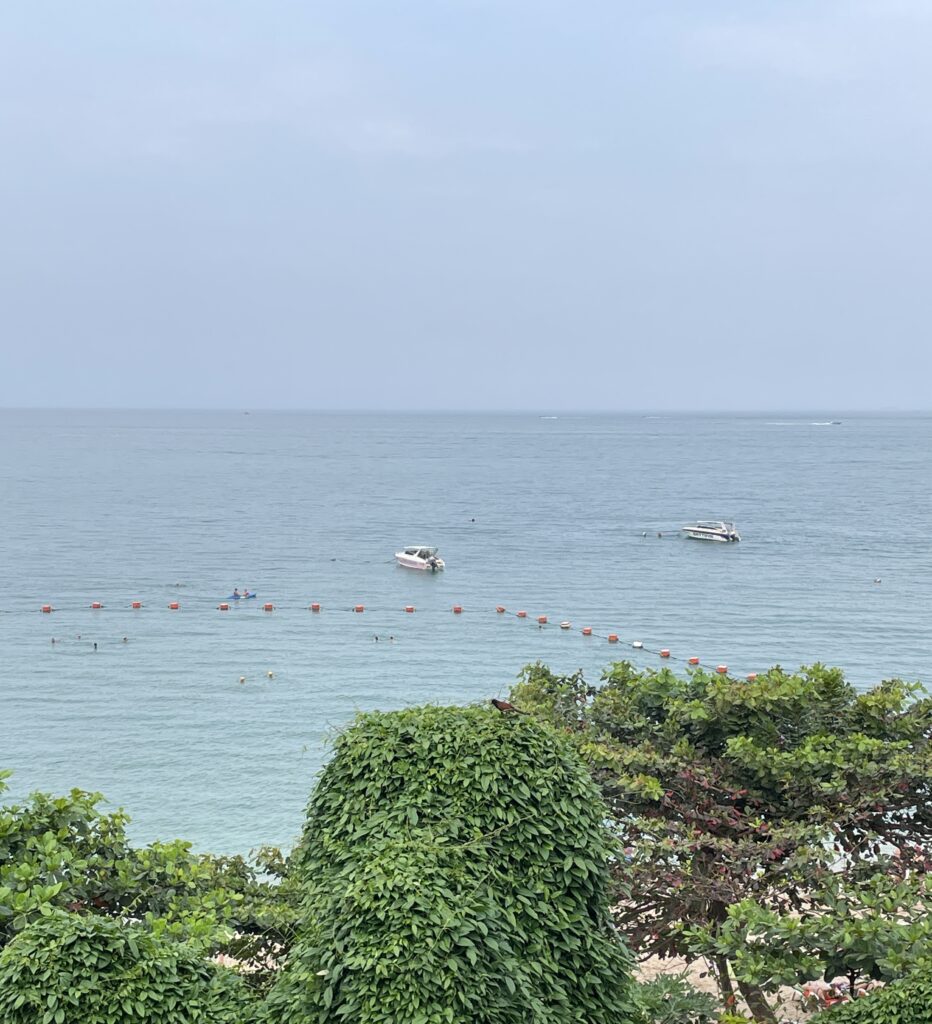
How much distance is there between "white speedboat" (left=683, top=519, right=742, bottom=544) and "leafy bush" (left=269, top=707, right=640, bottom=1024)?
274ft

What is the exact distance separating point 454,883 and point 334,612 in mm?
55380

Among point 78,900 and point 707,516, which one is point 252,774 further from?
point 707,516

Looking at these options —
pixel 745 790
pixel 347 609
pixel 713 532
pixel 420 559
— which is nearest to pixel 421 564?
pixel 420 559

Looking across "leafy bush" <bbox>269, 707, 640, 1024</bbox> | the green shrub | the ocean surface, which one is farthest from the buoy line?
"leafy bush" <bbox>269, 707, 640, 1024</bbox>

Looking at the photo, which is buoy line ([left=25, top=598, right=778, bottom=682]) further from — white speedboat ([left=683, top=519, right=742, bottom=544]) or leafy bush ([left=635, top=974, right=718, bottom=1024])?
leafy bush ([left=635, top=974, right=718, bottom=1024])

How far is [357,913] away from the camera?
728 centimetres

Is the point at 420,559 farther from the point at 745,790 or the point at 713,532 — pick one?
the point at 745,790

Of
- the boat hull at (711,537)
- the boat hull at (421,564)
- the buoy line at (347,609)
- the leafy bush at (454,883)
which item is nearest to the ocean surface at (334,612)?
the buoy line at (347,609)

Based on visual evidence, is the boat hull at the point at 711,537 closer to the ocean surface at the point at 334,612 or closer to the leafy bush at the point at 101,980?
the ocean surface at the point at 334,612

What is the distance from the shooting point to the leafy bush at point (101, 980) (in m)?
7.38

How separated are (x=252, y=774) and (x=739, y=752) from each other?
82.1ft

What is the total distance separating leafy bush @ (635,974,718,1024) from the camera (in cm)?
1045

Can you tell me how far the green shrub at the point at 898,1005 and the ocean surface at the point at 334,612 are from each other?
15.7 feet

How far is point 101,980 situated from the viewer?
24.9 feet
